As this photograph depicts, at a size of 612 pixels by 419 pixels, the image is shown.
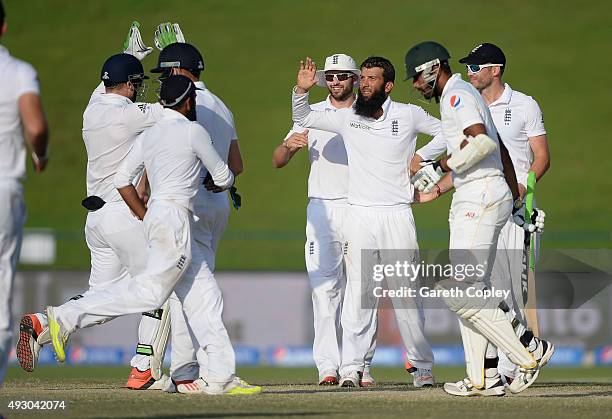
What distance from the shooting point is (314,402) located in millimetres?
8570

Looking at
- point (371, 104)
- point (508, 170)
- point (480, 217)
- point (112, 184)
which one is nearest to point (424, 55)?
point (508, 170)

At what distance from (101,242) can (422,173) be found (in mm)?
2520

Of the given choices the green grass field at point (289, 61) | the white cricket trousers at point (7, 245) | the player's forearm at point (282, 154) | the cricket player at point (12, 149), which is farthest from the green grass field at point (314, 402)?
the green grass field at point (289, 61)

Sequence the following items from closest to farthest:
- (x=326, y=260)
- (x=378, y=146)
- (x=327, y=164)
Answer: (x=378, y=146) < (x=326, y=260) < (x=327, y=164)

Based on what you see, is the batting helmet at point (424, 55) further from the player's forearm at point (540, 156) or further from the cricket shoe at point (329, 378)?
the cricket shoe at point (329, 378)

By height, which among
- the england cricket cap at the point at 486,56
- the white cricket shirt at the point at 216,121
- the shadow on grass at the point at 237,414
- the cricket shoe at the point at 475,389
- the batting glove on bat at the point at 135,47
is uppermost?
the batting glove on bat at the point at 135,47

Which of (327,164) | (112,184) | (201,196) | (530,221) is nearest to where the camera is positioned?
(201,196)

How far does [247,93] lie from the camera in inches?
1347

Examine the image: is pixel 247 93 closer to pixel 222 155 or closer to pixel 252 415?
pixel 222 155

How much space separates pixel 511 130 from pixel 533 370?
7.34 ft

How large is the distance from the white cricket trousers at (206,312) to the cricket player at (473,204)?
4.95 feet

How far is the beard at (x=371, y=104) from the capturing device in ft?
33.9

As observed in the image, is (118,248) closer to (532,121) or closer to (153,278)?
(153,278)

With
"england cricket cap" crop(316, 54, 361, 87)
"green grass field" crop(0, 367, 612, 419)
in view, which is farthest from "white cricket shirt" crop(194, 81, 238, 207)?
"green grass field" crop(0, 367, 612, 419)
